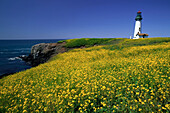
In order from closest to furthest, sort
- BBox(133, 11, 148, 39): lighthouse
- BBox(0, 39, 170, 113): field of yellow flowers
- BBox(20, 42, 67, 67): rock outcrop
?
BBox(0, 39, 170, 113): field of yellow flowers, BBox(20, 42, 67, 67): rock outcrop, BBox(133, 11, 148, 39): lighthouse

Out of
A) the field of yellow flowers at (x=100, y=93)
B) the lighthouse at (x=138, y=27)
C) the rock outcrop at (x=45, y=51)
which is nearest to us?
the field of yellow flowers at (x=100, y=93)

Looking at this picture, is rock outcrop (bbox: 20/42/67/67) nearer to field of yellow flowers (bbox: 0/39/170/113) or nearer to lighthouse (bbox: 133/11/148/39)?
field of yellow flowers (bbox: 0/39/170/113)

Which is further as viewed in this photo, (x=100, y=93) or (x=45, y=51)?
(x=45, y=51)

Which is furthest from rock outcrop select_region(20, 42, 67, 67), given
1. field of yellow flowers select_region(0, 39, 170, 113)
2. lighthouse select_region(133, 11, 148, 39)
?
lighthouse select_region(133, 11, 148, 39)

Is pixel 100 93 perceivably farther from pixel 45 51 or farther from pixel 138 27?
pixel 138 27

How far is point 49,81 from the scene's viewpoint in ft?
25.3

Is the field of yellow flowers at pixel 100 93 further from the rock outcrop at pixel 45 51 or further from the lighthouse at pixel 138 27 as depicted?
the lighthouse at pixel 138 27

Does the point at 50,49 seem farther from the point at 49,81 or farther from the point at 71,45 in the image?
the point at 49,81

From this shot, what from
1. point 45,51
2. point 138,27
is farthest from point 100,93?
point 138,27

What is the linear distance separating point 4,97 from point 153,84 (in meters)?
8.13

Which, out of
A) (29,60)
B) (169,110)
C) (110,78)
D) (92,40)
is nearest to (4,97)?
(110,78)

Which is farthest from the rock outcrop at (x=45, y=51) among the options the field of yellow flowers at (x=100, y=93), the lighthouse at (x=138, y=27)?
the lighthouse at (x=138, y=27)

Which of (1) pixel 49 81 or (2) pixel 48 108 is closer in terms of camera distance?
(2) pixel 48 108

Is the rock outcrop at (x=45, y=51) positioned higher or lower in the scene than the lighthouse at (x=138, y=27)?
lower
